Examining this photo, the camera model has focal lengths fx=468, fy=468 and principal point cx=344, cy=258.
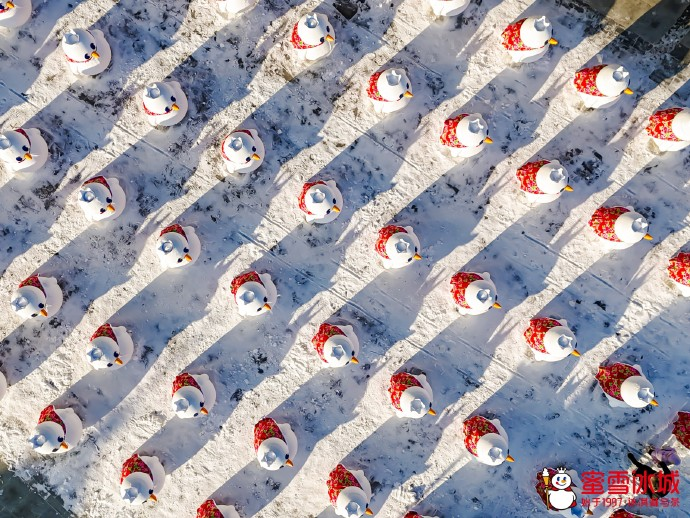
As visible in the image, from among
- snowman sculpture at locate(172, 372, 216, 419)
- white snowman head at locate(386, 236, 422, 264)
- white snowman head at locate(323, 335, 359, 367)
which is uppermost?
white snowman head at locate(386, 236, 422, 264)

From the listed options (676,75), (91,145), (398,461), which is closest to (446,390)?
(398,461)

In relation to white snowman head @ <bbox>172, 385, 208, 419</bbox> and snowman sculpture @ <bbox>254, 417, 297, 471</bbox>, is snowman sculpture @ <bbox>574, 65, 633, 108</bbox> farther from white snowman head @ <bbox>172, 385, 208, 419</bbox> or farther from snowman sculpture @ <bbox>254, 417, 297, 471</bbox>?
white snowman head @ <bbox>172, 385, 208, 419</bbox>

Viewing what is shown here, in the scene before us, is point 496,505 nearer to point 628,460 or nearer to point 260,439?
point 628,460

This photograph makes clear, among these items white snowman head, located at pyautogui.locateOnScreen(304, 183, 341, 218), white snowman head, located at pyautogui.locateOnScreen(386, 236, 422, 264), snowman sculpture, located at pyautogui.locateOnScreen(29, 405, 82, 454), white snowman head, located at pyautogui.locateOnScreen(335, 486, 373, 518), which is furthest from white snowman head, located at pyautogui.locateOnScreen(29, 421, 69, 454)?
white snowman head, located at pyautogui.locateOnScreen(386, 236, 422, 264)

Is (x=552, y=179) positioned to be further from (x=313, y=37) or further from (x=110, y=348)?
(x=110, y=348)

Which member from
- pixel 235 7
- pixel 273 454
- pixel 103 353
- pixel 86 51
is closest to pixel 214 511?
pixel 273 454

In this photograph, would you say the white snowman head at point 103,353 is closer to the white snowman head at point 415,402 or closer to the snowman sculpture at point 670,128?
the white snowman head at point 415,402

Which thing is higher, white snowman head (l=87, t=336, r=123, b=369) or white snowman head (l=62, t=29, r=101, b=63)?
white snowman head (l=62, t=29, r=101, b=63)
